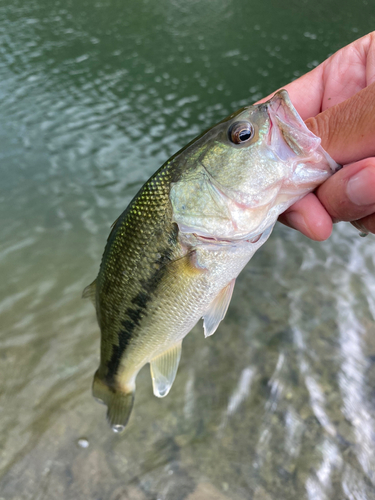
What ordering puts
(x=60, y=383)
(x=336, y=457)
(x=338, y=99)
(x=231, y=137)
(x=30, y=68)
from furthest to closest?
(x=30, y=68)
(x=60, y=383)
(x=336, y=457)
(x=338, y=99)
(x=231, y=137)

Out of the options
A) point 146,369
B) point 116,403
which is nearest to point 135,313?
point 116,403

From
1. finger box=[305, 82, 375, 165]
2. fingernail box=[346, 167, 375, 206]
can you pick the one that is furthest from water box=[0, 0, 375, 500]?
finger box=[305, 82, 375, 165]

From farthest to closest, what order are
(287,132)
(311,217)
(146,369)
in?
1. (146,369)
2. (311,217)
3. (287,132)

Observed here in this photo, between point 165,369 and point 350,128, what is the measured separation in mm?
2001

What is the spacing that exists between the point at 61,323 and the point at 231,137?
3.72 m

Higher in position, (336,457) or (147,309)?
(147,309)

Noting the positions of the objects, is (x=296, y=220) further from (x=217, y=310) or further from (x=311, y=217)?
(x=217, y=310)

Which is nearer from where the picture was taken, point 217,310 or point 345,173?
point 345,173

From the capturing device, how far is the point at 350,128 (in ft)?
6.24

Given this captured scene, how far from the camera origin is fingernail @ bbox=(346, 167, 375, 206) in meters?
1.84

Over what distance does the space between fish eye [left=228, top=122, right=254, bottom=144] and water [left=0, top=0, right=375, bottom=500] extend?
2.88m

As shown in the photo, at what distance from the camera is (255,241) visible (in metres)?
2.12

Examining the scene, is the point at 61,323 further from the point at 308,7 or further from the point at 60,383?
the point at 308,7

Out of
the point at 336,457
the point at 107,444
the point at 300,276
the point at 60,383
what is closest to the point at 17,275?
the point at 60,383
